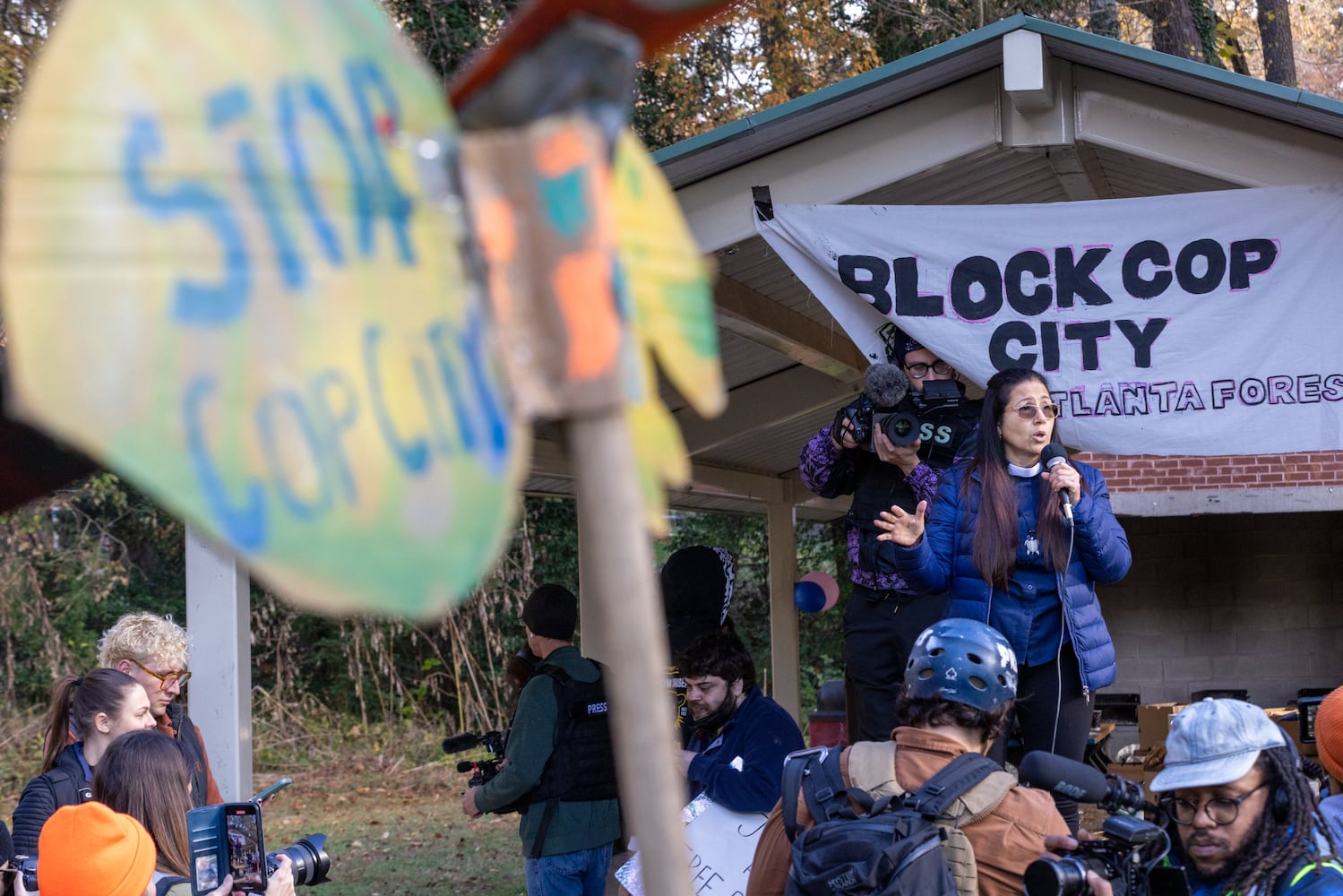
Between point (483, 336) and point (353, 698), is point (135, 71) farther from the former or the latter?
point (353, 698)

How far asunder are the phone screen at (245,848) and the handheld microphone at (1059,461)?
2325mm

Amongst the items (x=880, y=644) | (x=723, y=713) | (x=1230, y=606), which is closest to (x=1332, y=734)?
(x=880, y=644)

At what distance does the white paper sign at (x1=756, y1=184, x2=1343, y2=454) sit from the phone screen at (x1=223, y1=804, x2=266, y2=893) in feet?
8.85

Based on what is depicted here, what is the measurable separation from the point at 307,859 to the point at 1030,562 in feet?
7.26

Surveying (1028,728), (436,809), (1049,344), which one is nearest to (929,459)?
(1049,344)

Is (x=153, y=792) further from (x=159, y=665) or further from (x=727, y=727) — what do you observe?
(x=727, y=727)

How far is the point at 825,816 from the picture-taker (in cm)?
294

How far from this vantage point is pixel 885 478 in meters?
4.99

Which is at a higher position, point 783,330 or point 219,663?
point 783,330

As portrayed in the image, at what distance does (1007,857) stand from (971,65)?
2.97 m

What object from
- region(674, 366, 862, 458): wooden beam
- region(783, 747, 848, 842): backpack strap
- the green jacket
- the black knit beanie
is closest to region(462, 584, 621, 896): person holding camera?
the green jacket

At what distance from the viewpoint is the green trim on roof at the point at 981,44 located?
443 cm

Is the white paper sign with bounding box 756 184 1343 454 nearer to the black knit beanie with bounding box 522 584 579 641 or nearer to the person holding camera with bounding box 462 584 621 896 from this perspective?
the black knit beanie with bounding box 522 584 579 641

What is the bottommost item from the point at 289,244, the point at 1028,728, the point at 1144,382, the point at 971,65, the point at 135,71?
the point at 1028,728
